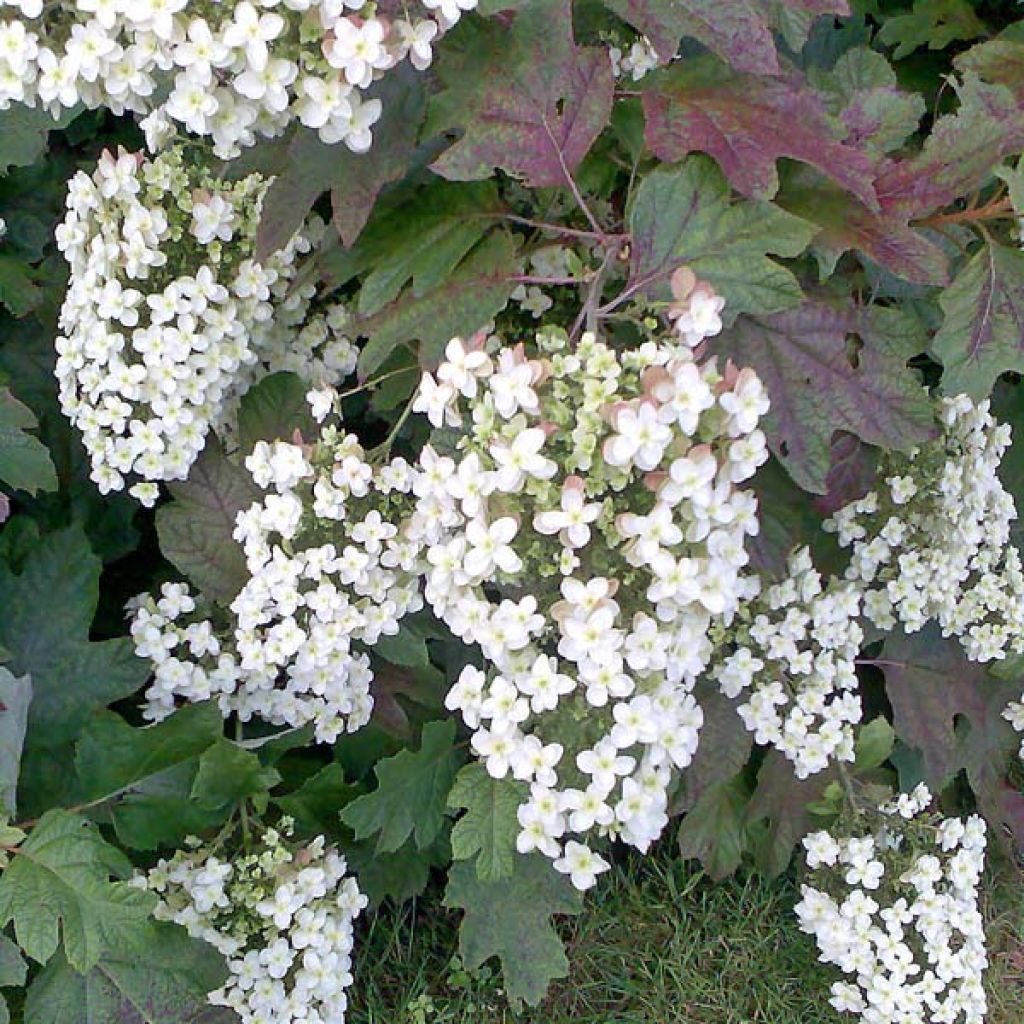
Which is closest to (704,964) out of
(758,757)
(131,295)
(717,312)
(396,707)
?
(758,757)

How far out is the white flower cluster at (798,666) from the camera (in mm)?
2125

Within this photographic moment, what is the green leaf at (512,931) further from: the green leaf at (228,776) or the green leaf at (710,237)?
the green leaf at (710,237)

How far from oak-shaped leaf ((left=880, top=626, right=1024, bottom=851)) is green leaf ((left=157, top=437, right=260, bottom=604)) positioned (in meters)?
1.24

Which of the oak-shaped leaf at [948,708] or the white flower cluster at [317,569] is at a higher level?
the white flower cluster at [317,569]

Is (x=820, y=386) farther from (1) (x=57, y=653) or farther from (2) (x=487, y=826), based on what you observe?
(1) (x=57, y=653)

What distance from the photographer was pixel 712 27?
1.60m

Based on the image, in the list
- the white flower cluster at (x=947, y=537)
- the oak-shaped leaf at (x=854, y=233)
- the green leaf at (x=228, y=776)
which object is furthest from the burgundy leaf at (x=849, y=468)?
the green leaf at (x=228, y=776)

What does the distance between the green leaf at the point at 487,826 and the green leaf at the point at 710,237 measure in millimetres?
745

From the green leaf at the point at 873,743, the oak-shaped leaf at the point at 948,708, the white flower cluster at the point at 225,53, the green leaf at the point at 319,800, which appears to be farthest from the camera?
the oak-shaped leaf at the point at 948,708

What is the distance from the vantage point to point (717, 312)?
1.58 metres

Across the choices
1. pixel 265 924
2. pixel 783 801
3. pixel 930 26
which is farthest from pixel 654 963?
pixel 930 26

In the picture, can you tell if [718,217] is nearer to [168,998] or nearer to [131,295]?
[131,295]

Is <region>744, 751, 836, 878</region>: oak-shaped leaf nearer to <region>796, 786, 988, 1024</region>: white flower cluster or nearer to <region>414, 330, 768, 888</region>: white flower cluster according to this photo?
<region>796, 786, 988, 1024</region>: white flower cluster

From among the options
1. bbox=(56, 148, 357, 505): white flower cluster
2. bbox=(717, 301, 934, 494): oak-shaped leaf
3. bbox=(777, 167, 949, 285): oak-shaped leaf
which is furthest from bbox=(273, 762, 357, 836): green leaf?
bbox=(777, 167, 949, 285): oak-shaped leaf
